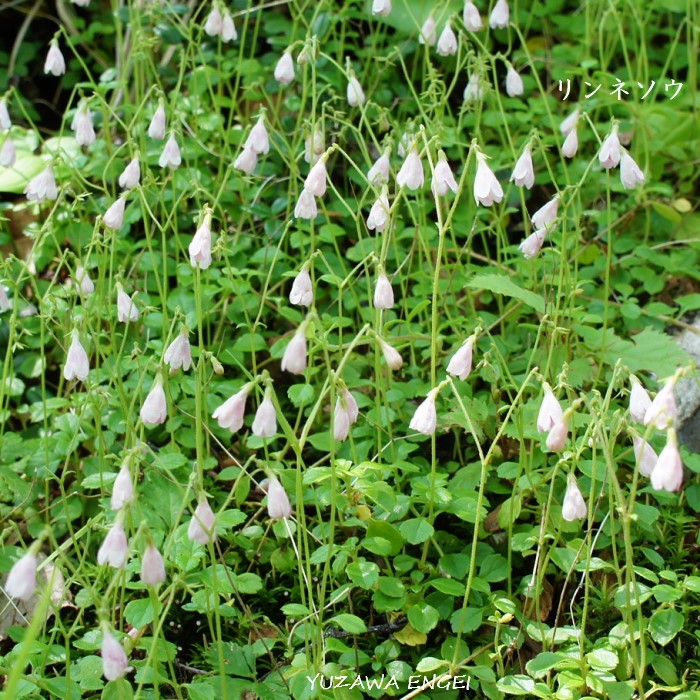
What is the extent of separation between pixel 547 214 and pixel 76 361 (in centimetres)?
118

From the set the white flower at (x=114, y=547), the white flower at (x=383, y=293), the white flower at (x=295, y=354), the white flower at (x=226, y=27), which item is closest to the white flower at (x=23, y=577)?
the white flower at (x=114, y=547)

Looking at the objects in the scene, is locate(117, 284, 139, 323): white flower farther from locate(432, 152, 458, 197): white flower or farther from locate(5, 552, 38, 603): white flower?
locate(5, 552, 38, 603): white flower

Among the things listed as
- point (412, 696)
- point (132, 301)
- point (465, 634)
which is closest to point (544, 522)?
point (465, 634)

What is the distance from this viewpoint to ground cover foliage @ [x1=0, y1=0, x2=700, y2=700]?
6.37 ft

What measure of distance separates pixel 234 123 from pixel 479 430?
2109 mm

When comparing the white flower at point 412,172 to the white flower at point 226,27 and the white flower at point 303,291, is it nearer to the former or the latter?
the white flower at point 303,291

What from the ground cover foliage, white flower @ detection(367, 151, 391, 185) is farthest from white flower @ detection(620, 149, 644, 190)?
white flower @ detection(367, 151, 391, 185)

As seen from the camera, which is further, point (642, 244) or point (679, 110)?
point (679, 110)

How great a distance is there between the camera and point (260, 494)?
2721mm

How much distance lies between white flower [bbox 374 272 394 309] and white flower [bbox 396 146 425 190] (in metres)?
0.29

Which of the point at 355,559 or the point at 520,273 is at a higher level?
the point at 520,273

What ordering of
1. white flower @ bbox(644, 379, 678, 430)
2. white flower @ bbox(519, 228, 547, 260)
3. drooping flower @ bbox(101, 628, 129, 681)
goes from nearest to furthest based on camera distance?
1. drooping flower @ bbox(101, 628, 129, 681)
2. white flower @ bbox(644, 379, 678, 430)
3. white flower @ bbox(519, 228, 547, 260)

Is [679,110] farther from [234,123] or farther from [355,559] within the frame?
[355,559]

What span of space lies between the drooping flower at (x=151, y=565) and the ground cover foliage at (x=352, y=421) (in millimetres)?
37
